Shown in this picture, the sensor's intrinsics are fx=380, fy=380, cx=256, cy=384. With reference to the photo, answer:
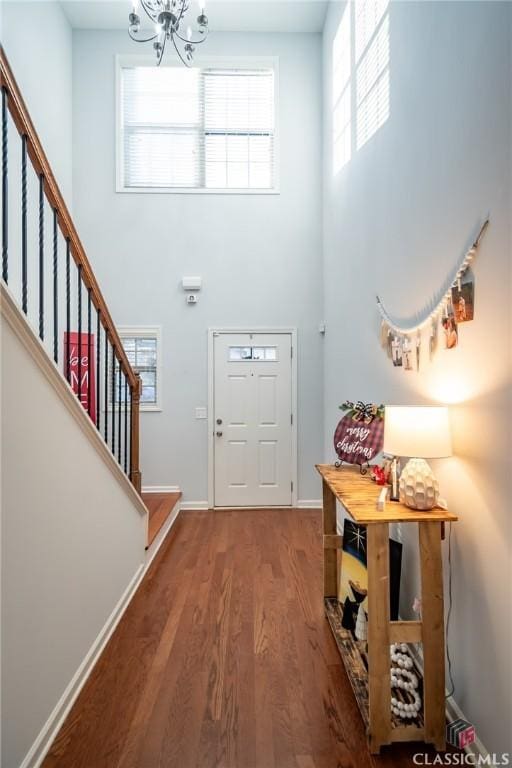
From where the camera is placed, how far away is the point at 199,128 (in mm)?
4551

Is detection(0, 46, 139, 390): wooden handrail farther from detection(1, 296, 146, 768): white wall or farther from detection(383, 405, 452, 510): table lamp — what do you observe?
detection(383, 405, 452, 510): table lamp

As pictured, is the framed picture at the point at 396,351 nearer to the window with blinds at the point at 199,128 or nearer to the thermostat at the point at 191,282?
the thermostat at the point at 191,282

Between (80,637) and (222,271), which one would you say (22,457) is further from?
(222,271)

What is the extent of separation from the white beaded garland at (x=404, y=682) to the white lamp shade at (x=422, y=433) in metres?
1.01

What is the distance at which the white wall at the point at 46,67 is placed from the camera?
349 centimetres

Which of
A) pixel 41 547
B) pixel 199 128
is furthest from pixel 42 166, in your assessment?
pixel 199 128

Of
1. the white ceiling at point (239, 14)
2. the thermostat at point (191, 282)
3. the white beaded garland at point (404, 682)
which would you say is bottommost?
the white beaded garland at point (404, 682)

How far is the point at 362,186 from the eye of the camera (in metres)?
3.00

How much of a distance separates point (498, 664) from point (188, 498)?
11.4 feet

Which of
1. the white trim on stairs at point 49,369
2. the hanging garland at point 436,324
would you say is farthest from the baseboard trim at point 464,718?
the white trim on stairs at point 49,369

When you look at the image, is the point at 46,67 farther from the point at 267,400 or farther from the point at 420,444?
the point at 420,444

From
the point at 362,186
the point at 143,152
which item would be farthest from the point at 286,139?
the point at 362,186

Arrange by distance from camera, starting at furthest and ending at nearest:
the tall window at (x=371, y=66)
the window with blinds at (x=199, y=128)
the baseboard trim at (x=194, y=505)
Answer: the window with blinds at (x=199, y=128) < the baseboard trim at (x=194, y=505) < the tall window at (x=371, y=66)

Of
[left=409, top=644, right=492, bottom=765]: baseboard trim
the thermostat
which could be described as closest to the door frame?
the thermostat
